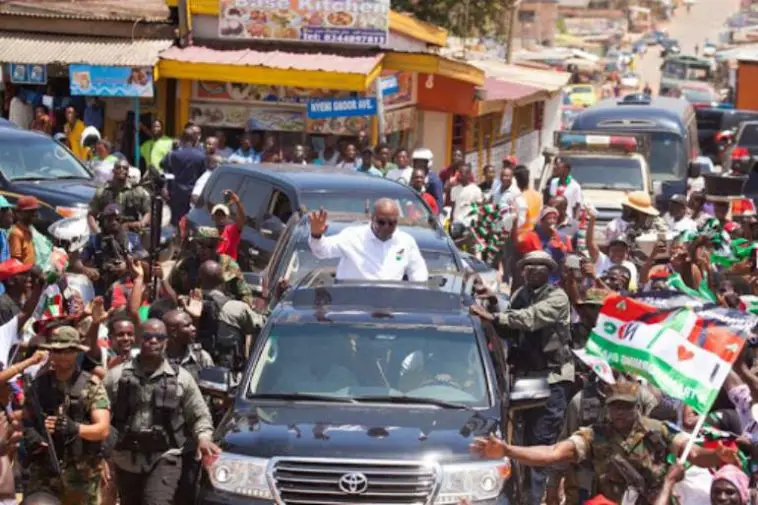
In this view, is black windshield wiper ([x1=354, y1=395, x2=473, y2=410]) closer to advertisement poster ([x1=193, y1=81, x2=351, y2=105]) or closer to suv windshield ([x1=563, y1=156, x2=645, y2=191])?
suv windshield ([x1=563, y1=156, x2=645, y2=191])

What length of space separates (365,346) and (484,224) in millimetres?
7993

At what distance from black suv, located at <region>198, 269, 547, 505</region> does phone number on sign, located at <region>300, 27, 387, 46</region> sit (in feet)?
47.5

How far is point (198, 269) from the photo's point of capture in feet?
41.3

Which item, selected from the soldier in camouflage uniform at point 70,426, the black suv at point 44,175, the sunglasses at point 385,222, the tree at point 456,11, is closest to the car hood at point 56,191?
the black suv at point 44,175

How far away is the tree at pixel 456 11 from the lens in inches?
1741

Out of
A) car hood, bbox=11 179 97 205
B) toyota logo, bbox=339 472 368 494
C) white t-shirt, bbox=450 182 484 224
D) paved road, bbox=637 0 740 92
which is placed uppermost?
toyota logo, bbox=339 472 368 494

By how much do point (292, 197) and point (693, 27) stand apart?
124716 millimetres

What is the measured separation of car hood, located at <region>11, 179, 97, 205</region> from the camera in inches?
720

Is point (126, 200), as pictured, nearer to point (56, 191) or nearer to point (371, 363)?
point (56, 191)

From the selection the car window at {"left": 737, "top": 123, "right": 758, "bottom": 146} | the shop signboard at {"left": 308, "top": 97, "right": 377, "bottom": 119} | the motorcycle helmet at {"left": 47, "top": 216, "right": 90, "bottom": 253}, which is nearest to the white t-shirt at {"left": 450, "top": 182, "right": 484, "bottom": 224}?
the shop signboard at {"left": 308, "top": 97, "right": 377, "bottom": 119}

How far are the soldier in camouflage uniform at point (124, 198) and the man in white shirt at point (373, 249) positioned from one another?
477 centimetres

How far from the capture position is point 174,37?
25.2 m

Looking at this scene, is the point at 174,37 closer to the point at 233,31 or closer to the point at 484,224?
the point at 233,31

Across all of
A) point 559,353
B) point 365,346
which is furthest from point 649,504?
point 559,353
